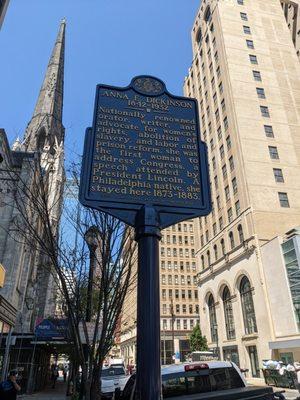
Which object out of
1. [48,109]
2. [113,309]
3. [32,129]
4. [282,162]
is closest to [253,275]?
[282,162]

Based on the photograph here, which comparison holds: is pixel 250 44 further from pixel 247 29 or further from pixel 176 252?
pixel 176 252

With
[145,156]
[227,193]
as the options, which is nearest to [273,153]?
[227,193]

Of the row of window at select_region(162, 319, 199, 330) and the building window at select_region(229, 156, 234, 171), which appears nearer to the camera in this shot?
the building window at select_region(229, 156, 234, 171)

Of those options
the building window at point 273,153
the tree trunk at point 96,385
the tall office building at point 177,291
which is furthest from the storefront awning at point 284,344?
the tall office building at point 177,291

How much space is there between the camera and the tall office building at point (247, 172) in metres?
38.1

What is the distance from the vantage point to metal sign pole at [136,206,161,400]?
3.96 meters

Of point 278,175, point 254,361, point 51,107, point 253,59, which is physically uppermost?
point 51,107

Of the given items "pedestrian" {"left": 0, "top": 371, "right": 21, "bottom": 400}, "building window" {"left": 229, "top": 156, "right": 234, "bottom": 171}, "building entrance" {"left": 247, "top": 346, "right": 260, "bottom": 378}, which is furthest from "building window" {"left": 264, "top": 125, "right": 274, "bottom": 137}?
"pedestrian" {"left": 0, "top": 371, "right": 21, "bottom": 400}

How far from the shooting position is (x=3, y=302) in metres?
16.1

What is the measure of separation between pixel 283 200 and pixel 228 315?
16079 mm

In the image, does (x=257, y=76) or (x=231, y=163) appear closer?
(x=231, y=163)

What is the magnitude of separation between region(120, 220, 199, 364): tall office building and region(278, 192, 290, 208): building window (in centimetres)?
4297

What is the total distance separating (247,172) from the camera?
4347 cm

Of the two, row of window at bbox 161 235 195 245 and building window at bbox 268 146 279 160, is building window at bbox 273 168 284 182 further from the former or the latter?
row of window at bbox 161 235 195 245
